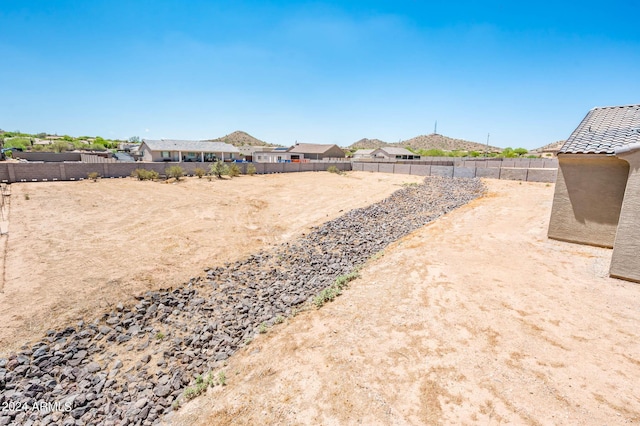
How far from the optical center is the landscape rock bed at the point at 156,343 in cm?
521

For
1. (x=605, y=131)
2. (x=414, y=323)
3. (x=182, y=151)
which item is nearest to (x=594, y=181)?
(x=605, y=131)

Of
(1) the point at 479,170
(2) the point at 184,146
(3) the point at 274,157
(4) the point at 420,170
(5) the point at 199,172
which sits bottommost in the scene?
(5) the point at 199,172

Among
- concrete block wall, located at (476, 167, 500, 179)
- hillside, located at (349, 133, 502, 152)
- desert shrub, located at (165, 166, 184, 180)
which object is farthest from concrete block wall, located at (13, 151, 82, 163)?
hillside, located at (349, 133, 502, 152)

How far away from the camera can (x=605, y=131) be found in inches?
381

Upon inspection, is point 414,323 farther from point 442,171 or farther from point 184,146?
point 184,146

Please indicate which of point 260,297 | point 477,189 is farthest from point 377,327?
point 477,189

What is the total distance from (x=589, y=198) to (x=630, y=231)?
111 inches

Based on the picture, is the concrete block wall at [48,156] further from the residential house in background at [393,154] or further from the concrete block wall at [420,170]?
Answer: the residential house in background at [393,154]

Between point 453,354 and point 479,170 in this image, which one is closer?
point 453,354

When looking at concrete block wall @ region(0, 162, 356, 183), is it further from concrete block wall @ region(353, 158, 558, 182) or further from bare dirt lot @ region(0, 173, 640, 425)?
concrete block wall @ region(353, 158, 558, 182)

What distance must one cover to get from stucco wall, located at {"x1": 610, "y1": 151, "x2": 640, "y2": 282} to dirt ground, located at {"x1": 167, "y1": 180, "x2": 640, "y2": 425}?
15.2 inches

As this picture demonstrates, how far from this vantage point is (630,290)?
668cm

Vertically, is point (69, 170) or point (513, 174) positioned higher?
point (513, 174)

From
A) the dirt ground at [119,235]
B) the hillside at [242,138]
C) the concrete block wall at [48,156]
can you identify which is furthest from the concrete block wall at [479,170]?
the hillside at [242,138]
